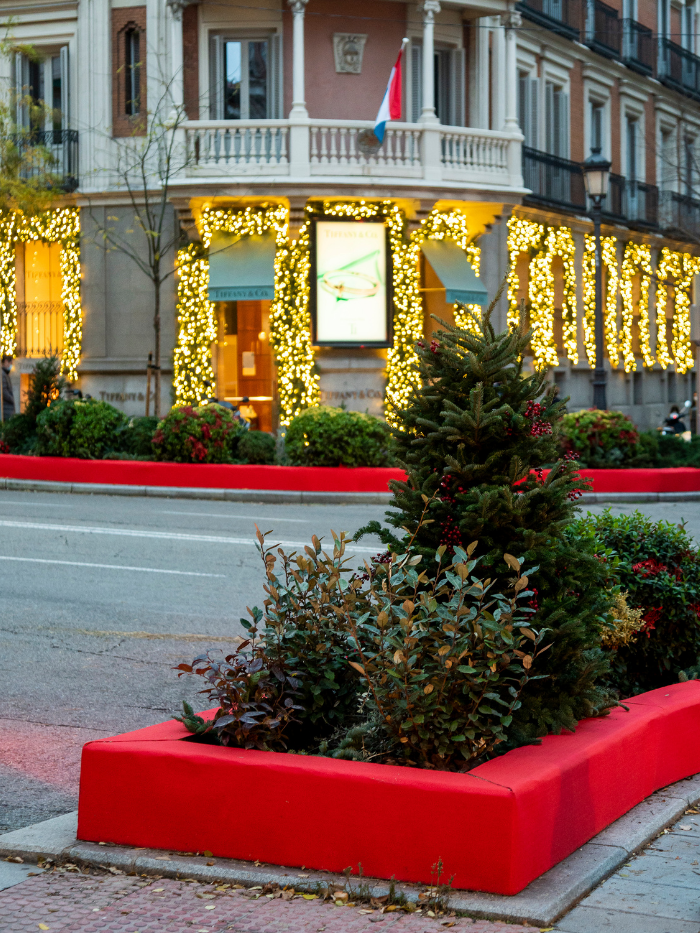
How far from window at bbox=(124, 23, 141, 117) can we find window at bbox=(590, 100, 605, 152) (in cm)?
1250

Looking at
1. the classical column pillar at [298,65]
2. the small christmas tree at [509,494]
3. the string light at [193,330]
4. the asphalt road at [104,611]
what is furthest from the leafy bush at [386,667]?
the string light at [193,330]

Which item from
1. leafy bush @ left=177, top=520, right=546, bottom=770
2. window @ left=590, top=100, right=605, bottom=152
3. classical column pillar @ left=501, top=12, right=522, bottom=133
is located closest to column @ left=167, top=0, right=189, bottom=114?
classical column pillar @ left=501, top=12, right=522, bottom=133

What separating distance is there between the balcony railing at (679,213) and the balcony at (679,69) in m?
3.32

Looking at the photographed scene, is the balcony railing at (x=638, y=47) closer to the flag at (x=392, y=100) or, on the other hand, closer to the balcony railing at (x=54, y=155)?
the flag at (x=392, y=100)

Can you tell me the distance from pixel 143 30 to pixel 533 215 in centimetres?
960

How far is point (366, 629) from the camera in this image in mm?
4910

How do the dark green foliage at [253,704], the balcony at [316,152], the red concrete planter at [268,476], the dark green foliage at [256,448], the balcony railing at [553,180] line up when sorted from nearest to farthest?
1. the dark green foliage at [253,704]
2. the red concrete planter at [268,476]
3. the dark green foliage at [256,448]
4. the balcony at [316,152]
5. the balcony railing at [553,180]

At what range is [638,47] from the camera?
34.2 meters

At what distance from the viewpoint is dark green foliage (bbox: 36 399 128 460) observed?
20250 mm

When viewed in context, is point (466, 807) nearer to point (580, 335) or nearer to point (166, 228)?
point (166, 228)

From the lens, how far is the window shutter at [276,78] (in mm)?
25391

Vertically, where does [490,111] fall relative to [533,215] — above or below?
above

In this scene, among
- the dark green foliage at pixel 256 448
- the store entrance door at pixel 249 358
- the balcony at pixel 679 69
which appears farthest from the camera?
the balcony at pixel 679 69

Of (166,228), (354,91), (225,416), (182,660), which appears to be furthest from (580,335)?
(182,660)
